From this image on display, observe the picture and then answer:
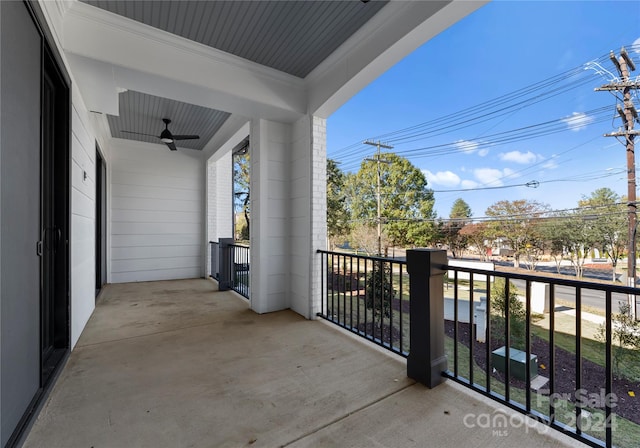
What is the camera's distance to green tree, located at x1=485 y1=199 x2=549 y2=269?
11.8 metres

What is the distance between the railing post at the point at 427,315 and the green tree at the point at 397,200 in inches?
519

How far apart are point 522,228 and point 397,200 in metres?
5.83

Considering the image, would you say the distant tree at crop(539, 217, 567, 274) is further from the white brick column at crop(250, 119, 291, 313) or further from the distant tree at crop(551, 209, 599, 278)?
the white brick column at crop(250, 119, 291, 313)

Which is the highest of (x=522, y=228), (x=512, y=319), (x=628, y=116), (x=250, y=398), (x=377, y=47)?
(x=628, y=116)

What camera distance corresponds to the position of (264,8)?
2266 mm

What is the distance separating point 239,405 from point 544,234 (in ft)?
45.7

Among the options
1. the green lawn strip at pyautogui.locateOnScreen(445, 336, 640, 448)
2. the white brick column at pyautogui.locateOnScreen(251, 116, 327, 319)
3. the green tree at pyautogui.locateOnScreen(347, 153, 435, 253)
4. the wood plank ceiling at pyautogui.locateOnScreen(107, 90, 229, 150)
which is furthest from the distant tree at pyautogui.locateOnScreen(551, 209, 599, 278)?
the wood plank ceiling at pyautogui.locateOnScreen(107, 90, 229, 150)

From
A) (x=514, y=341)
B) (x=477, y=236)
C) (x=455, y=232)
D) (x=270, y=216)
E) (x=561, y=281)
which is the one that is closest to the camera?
(x=561, y=281)

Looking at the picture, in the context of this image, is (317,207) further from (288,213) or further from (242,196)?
(242,196)

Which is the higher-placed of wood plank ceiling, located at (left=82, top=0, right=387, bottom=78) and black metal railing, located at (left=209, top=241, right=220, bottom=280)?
wood plank ceiling, located at (left=82, top=0, right=387, bottom=78)

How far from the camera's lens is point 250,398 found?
1.77 metres

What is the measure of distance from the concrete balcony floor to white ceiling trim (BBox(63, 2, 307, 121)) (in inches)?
103

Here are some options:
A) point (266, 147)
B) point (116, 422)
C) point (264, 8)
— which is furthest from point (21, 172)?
point (266, 147)

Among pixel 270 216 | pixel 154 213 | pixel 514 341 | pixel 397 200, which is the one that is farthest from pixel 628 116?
pixel 154 213
